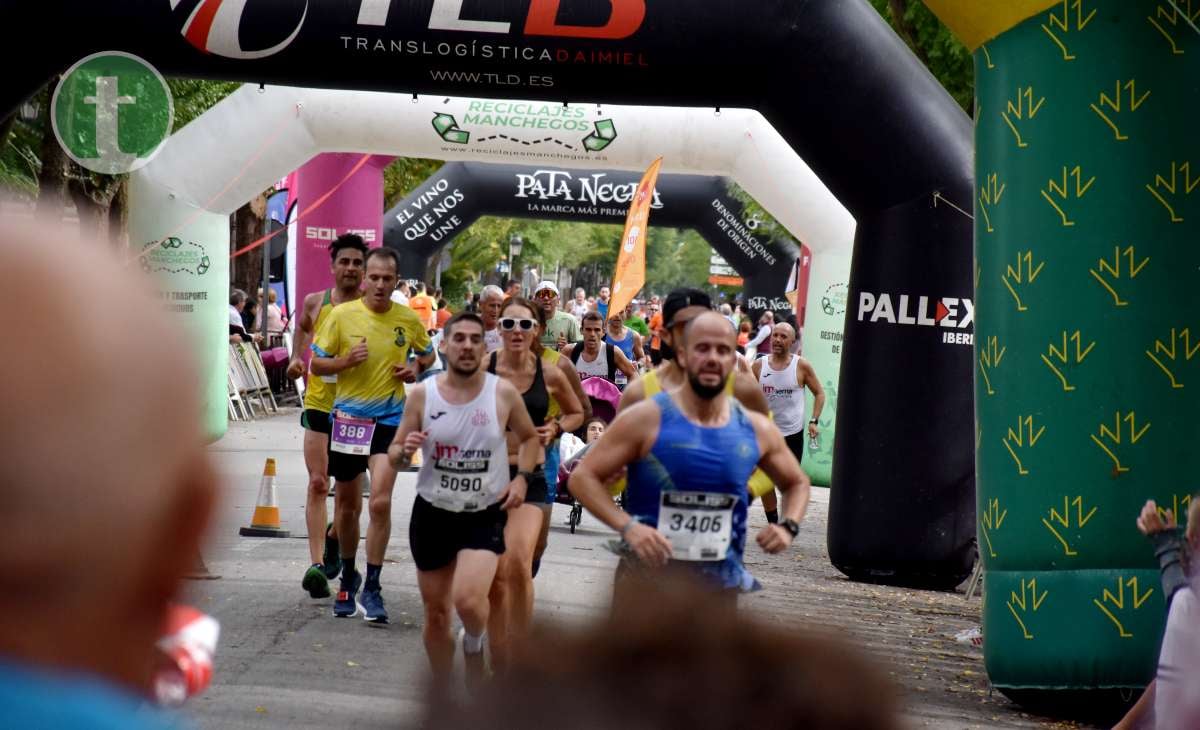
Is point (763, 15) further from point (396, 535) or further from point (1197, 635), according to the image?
point (1197, 635)

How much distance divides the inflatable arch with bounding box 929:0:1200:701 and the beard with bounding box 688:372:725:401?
2.16 meters

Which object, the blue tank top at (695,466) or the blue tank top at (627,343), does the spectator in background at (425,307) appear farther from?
Answer: the blue tank top at (695,466)

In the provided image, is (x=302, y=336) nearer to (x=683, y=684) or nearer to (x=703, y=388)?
(x=703, y=388)

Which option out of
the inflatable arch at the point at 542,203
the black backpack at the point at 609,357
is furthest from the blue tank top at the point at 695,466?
Answer: the inflatable arch at the point at 542,203

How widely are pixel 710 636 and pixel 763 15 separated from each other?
9.53 m

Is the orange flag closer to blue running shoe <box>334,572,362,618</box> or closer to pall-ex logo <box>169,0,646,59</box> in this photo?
pall-ex logo <box>169,0,646,59</box>

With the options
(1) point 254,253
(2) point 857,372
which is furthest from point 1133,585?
(1) point 254,253

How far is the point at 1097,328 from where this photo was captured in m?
7.48

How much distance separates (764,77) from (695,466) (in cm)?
497

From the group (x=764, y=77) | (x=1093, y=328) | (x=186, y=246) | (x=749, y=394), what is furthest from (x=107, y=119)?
(x=186, y=246)

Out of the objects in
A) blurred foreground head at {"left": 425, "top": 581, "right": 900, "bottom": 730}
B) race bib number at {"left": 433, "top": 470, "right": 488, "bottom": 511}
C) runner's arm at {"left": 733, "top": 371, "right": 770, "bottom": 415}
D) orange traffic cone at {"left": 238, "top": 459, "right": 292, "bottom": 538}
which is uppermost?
blurred foreground head at {"left": 425, "top": 581, "right": 900, "bottom": 730}

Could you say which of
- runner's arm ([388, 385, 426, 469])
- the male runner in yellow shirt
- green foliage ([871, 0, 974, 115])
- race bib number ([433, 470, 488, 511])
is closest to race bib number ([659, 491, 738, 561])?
race bib number ([433, 470, 488, 511])

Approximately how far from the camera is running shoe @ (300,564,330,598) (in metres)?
9.91

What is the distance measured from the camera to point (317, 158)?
73.2 ft
